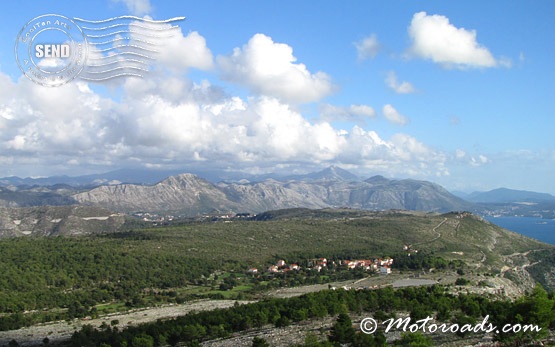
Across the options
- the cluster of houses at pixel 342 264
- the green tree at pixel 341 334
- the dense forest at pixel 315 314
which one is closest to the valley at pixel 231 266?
the cluster of houses at pixel 342 264

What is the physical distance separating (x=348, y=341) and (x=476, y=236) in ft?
492

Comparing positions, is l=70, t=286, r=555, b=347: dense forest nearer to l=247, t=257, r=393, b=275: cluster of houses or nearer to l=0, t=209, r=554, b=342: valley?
l=0, t=209, r=554, b=342: valley

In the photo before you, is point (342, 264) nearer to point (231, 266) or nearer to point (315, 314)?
point (231, 266)

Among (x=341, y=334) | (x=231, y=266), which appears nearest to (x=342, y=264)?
(x=231, y=266)

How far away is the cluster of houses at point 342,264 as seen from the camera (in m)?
125

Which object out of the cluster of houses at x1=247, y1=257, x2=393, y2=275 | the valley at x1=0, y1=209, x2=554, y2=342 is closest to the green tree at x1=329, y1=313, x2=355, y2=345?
the valley at x1=0, y1=209, x2=554, y2=342

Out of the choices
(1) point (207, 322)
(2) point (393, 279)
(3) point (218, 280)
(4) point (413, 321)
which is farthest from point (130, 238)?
(4) point (413, 321)

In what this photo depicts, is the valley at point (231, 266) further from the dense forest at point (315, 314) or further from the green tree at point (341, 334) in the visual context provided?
the green tree at point (341, 334)

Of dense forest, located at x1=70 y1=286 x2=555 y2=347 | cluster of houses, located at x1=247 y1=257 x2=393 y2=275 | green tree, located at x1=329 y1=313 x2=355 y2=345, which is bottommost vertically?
cluster of houses, located at x1=247 y1=257 x2=393 y2=275

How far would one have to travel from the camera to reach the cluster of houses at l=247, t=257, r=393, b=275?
125019mm

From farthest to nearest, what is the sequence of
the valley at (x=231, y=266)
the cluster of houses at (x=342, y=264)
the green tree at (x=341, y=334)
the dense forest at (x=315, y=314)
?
the cluster of houses at (x=342, y=264), the valley at (x=231, y=266), the dense forest at (x=315, y=314), the green tree at (x=341, y=334)

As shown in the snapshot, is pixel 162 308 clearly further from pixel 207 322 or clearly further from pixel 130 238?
pixel 130 238

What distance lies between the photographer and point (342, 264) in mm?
131625

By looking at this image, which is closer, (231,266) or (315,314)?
(315,314)
